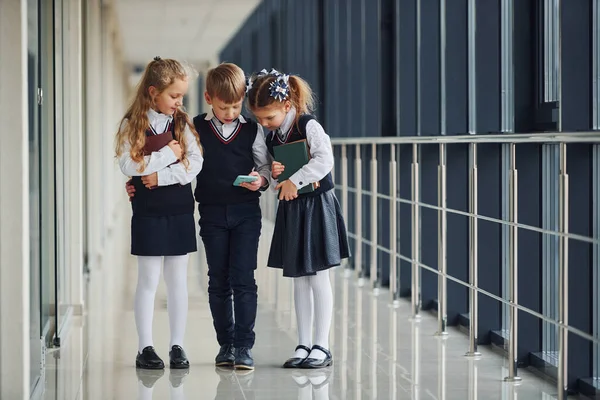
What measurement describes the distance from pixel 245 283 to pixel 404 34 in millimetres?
1930

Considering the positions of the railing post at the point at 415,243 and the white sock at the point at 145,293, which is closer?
the white sock at the point at 145,293

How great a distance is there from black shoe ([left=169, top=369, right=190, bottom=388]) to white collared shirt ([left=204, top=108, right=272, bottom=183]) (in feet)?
1.84

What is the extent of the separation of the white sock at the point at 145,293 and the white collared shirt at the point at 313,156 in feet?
1.46

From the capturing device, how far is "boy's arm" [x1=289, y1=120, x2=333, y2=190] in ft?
8.68

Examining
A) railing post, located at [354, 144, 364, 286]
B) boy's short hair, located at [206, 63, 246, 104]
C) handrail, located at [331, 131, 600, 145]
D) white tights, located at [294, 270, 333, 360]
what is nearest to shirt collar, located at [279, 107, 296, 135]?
boy's short hair, located at [206, 63, 246, 104]

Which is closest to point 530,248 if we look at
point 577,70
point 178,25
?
point 577,70

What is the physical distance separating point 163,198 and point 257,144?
0.29 m

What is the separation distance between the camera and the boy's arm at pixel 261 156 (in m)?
2.74

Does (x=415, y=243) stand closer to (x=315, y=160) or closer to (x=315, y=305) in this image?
(x=315, y=305)

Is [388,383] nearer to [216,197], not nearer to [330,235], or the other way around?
[330,235]

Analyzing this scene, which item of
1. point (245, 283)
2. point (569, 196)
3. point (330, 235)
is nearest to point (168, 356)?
point (245, 283)

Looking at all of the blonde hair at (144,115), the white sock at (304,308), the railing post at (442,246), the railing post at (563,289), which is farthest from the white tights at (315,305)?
the railing post at (563,289)

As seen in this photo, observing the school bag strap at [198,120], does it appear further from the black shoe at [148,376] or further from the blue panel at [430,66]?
the blue panel at [430,66]

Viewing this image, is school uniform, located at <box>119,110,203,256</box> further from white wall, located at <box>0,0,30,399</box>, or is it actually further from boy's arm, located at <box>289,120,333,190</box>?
white wall, located at <box>0,0,30,399</box>
